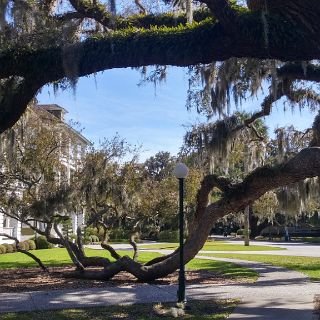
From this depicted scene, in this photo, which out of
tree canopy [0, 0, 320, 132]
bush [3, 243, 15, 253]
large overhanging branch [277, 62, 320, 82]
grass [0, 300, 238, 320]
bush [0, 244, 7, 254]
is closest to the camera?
tree canopy [0, 0, 320, 132]

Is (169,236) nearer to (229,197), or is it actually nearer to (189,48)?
(229,197)

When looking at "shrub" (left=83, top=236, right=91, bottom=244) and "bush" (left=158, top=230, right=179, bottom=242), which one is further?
"bush" (left=158, top=230, right=179, bottom=242)

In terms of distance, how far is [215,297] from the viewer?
12398mm

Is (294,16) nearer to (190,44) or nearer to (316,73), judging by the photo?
(190,44)

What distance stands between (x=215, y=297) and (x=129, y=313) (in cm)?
271

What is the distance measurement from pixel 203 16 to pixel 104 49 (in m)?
3.53

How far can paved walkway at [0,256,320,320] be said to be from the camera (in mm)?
10375

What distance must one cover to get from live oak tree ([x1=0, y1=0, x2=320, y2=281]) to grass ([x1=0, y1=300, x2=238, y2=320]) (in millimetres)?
3598

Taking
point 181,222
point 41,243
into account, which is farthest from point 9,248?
point 181,222

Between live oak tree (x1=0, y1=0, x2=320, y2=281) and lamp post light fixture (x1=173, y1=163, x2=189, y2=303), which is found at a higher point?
live oak tree (x1=0, y1=0, x2=320, y2=281)

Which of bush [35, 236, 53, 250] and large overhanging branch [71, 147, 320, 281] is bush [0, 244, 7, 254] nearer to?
bush [35, 236, 53, 250]

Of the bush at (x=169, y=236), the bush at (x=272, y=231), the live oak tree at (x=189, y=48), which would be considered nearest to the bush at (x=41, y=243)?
the bush at (x=169, y=236)

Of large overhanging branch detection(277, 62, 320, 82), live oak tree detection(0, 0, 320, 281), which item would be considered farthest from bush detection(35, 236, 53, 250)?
large overhanging branch detection(277, 62, 320, 82)

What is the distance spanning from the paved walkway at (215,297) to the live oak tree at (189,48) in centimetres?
231
